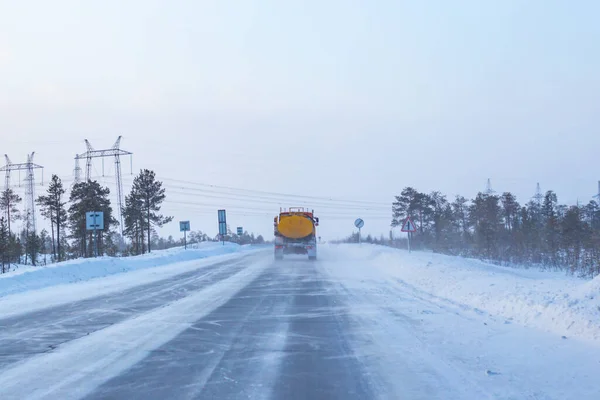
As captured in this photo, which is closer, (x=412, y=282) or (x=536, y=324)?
(x=536, y=324)

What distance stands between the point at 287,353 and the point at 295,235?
32821mm

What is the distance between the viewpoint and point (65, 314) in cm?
1383

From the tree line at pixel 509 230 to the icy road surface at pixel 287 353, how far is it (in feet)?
52.5

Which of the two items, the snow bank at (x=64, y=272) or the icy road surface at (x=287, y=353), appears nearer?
the icy road surface at (x=287, y=353)

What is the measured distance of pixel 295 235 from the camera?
137ft

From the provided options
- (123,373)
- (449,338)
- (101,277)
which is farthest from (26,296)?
(449,338)

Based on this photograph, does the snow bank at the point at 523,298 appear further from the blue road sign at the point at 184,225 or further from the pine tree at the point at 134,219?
the pine tree at the point at 134,219

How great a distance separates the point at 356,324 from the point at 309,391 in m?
5.08

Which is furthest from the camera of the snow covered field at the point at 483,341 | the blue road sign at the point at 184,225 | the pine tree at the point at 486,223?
the blue road sign at the point at 184,225

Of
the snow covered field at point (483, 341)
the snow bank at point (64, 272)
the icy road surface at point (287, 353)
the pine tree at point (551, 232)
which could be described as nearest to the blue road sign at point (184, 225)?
the snow bank at point (64, 272)

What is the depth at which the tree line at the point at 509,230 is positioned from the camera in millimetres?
34688

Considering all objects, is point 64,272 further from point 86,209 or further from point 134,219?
point 134,219

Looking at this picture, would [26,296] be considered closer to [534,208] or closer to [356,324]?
[356,324]

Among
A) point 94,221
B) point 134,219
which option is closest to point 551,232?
point 94,221
